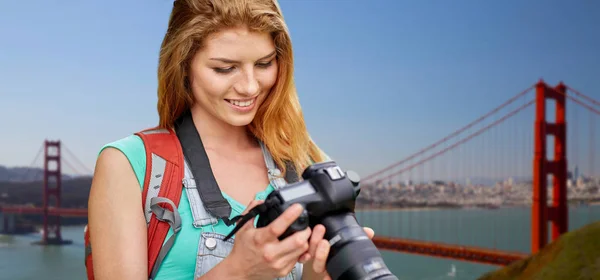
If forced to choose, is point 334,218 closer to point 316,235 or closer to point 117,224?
point 316,235

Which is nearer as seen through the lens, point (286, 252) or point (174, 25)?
point (286, 252)

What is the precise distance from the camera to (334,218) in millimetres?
772

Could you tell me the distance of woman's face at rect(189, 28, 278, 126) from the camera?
2.96 feet

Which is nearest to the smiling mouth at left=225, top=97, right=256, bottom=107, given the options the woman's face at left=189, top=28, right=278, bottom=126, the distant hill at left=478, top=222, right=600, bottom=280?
the woman's face at left=189, top=28, right=278, bottom=126

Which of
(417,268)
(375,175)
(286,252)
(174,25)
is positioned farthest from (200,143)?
(417,268)

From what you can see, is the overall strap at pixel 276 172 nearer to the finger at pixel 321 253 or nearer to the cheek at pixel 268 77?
the cheek at pixel 268 77

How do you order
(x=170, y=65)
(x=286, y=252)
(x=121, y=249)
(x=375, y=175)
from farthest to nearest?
1. (x=375, y=175)
2. (x=170, y=65)
3. (x=121, y=249)
4. (x=286, y=252)

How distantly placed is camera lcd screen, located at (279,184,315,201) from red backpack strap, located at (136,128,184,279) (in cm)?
19

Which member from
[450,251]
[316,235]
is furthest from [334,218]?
[450,251]

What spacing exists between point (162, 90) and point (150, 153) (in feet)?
0.45

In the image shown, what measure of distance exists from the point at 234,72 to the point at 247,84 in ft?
0.09

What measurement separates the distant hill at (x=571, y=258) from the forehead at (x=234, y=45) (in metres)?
4.56

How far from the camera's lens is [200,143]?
3.15ft

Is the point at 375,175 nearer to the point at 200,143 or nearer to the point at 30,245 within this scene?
the point at 30,245
